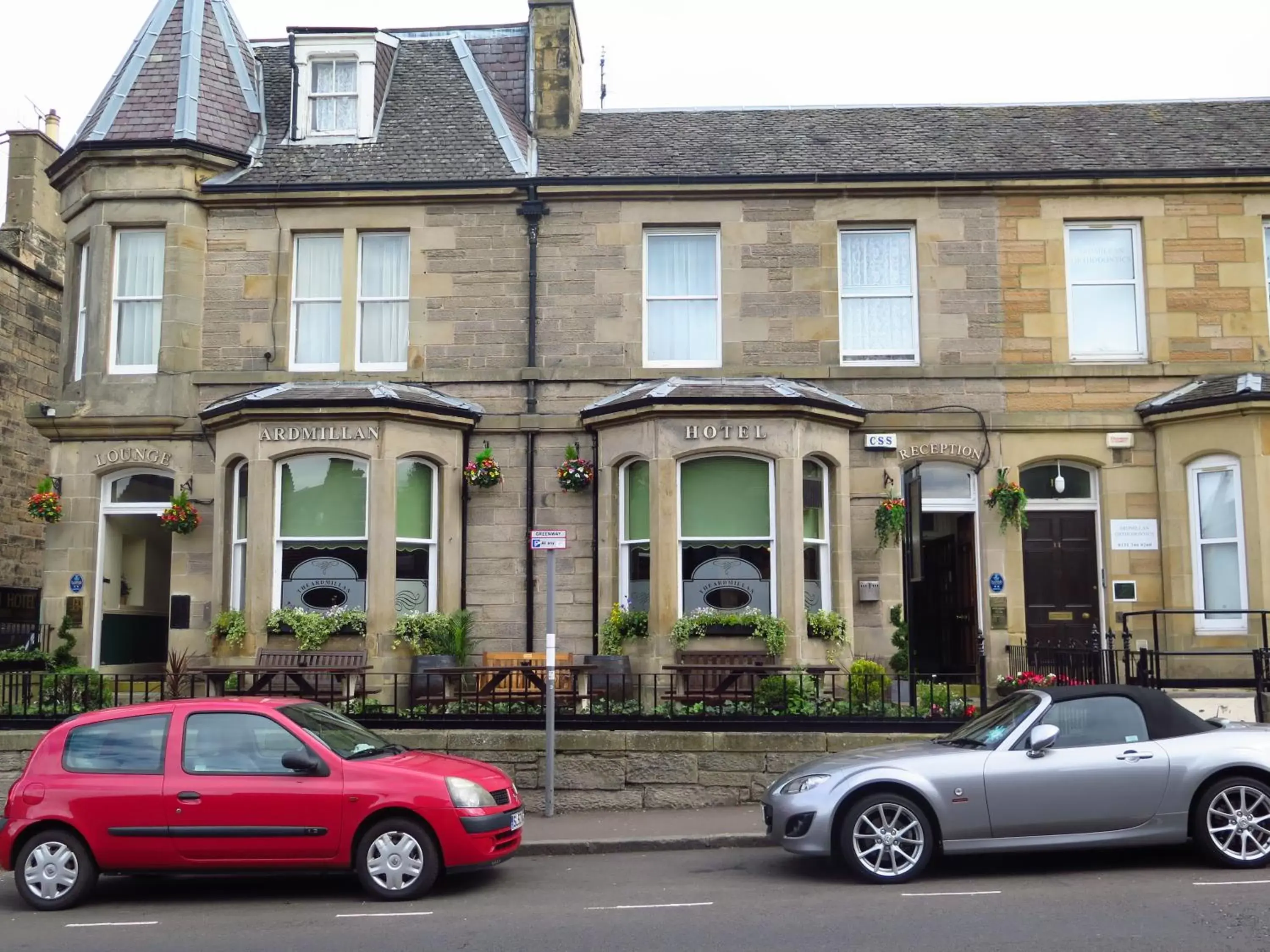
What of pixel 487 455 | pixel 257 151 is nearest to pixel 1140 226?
pixel 487 455

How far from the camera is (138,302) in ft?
56.4

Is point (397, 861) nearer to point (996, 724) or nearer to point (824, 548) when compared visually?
point (996, 724)

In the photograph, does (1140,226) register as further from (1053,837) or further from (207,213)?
(207,213)

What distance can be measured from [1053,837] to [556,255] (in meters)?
10.4

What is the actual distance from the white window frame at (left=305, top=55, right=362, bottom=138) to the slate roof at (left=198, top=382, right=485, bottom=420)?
12.6 feet

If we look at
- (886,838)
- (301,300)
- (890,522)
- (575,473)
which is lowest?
(886,838)

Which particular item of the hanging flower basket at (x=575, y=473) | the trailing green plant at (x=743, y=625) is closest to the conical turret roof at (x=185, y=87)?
the hanging flower basket at (x=575, y=473)

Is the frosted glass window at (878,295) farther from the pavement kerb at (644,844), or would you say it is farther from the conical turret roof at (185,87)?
the conical turret roof at (185,87)

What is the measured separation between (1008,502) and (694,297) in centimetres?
484

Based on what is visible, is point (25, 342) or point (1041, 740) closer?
point (1041, 740)

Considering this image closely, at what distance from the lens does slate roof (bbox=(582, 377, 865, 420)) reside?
15461 mm

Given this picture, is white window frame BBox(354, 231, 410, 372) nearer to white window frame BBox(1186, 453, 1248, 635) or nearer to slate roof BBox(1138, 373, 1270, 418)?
slate roof BBox(1138, 373, 1270, 418)

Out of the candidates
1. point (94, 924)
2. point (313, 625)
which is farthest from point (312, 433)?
point (94, 924)

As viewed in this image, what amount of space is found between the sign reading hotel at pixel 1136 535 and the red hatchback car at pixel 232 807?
9790 millimetres
